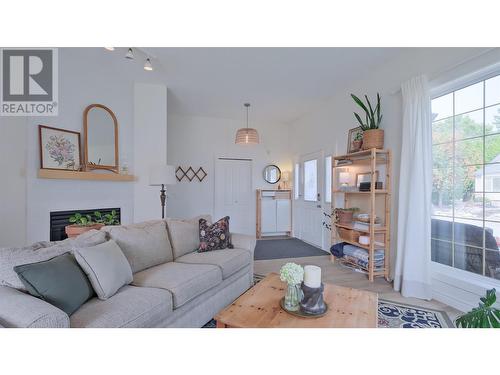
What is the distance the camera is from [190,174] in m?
5.51

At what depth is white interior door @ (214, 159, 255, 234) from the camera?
18.6 feet

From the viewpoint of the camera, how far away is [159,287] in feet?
5.63

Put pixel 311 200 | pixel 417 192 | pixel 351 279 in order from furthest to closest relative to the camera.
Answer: pixel 311 200 → pixel 351 279 → pixel 417 192

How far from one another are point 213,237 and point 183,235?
0.33 m

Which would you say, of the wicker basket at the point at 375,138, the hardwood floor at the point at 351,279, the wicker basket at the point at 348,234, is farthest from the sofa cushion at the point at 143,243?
the wicker basket at the point at 375,138

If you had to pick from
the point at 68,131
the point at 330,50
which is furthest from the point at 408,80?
the point at 68,131

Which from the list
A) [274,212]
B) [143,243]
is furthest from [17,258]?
[274,212]

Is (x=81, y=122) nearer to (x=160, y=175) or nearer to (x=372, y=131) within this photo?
(x=160, y=175)

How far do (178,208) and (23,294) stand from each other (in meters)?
4.17

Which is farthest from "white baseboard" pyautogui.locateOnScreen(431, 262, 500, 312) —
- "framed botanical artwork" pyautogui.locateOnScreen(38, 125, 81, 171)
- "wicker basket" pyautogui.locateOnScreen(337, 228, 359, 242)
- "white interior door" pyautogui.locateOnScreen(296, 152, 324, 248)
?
"framed botanical artwork" pyautogui.locateOnScreen(38, 125, 81, 171)

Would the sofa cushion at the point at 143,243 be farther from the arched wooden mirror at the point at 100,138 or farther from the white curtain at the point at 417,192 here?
the white curtain at the point at 417,192

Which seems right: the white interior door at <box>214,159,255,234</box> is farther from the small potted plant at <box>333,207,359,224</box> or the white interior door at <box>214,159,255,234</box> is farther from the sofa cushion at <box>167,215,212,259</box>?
the sofa cushion at <box>167,215,212,259</box>

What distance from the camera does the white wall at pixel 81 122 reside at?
287cm
